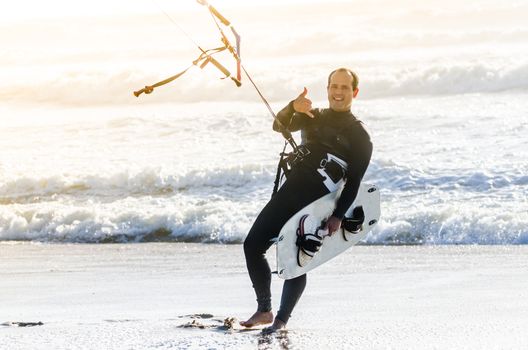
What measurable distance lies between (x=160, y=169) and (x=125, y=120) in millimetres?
8054

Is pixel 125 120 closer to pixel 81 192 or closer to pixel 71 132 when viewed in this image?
pixel 71 132

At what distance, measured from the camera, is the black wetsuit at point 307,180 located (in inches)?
205

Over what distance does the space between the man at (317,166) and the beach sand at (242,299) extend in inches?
18.6

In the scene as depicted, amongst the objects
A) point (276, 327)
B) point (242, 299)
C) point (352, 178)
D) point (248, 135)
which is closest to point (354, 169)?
point (352, 178)

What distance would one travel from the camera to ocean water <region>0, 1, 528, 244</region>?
1152cm

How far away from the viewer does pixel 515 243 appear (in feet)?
32.0

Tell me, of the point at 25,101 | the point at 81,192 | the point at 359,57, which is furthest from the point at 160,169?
the point at 359,57

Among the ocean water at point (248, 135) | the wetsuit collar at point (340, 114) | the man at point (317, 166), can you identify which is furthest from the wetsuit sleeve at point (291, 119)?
the ocean water at point (248, 135)

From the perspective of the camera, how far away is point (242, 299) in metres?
6.86

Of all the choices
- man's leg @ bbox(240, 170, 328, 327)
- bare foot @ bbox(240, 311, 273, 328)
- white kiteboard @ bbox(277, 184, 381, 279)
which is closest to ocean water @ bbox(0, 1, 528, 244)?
white kiteboard @ bbox(277, 184, 381, 279)

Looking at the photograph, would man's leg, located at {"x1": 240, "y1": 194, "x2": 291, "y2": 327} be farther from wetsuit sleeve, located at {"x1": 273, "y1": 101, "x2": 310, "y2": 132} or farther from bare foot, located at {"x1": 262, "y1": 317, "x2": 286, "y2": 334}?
wetsuit sleeve, located at {"x1": 273, "y1": 101, "x2": 310, "y2": 132}

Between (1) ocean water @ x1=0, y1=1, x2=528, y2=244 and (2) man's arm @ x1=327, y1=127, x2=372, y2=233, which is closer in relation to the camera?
(2) man's arm @ x1=327, y1=127, x2=372, y2=233

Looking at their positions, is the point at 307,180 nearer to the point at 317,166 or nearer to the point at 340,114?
the point at 317,166

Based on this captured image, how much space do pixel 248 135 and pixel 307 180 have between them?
13105mm
